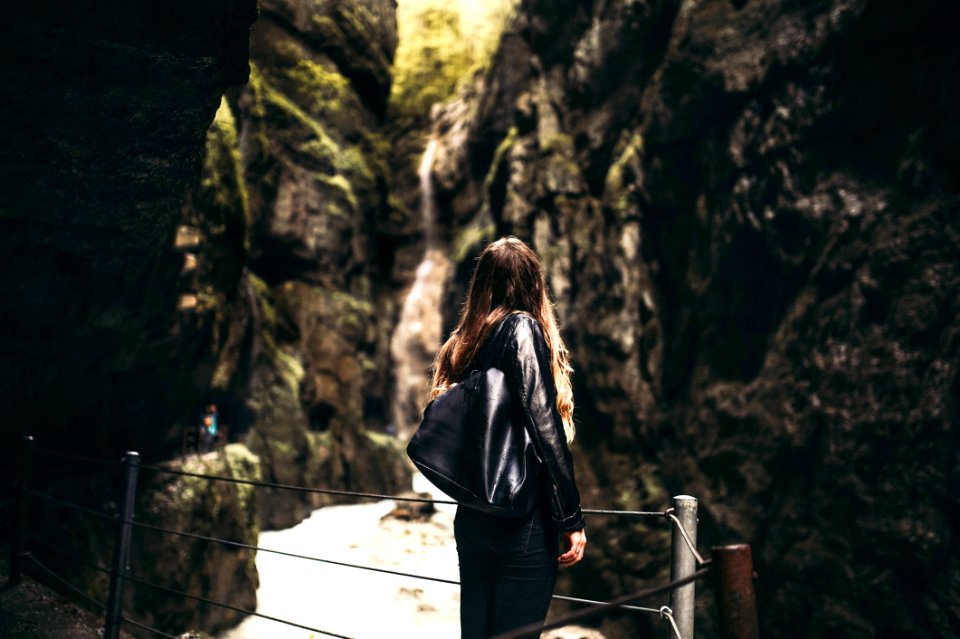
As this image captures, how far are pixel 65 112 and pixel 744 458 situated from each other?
8.86 metres

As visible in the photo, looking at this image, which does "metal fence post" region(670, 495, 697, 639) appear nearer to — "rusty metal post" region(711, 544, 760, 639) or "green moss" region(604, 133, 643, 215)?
"rusty metal post" region(711, 544, 760, 639)

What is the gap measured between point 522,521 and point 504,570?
162 millimetres

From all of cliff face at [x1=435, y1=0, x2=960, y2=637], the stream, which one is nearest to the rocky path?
the stream

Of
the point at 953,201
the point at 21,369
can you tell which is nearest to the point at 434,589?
the point at 21,369

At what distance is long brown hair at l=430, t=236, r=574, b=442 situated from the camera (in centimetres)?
246

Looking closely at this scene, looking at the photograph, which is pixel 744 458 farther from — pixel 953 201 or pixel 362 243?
pixel 362 243

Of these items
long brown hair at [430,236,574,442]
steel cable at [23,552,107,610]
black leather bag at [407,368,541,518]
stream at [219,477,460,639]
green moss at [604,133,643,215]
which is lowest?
stream at [219,477,460,639]

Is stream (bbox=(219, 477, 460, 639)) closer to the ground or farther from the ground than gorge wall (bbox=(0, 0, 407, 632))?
closer to the ground

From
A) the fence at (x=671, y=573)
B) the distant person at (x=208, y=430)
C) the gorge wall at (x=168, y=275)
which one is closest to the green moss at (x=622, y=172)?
the gorge wall at (x=168, y=275)

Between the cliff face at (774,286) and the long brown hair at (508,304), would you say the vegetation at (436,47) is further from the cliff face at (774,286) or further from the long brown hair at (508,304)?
the long brown hair at (508,304)

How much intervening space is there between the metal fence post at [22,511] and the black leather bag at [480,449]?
3358 mm

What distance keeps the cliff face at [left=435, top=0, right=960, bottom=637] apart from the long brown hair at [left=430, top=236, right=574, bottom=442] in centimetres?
612

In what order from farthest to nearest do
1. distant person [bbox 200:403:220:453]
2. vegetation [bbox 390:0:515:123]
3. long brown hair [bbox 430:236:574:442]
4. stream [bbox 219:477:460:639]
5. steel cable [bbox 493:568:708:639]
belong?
vegetation [bbox 390:0:515:123] < stream [bbox 219:477:460:639] < distant person [bbox 200:403:220:453] < long brown hair [bbox 430:236:574:442] < steel cable [bbox 493:568:708:639]

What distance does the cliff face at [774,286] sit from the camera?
23.7 ft
